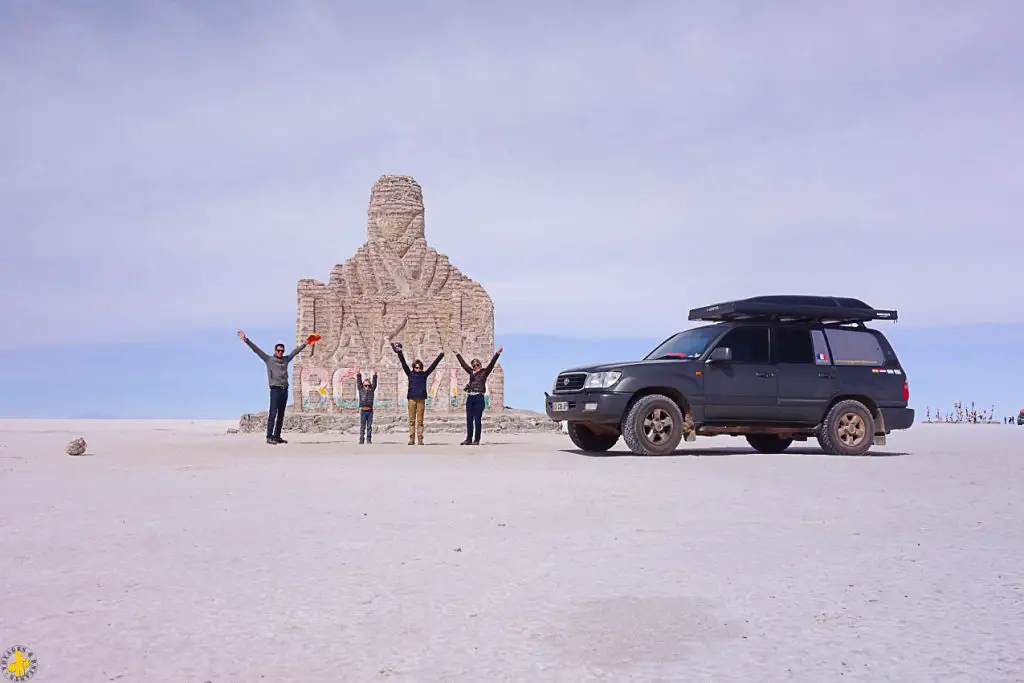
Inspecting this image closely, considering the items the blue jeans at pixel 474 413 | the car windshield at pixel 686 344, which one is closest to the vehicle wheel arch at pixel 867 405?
the car windshield at pixel 686 344

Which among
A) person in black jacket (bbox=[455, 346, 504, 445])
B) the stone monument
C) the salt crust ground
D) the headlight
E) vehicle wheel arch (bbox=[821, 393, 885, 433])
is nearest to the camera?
the salt crust ground

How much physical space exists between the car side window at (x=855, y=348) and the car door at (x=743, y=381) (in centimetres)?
123

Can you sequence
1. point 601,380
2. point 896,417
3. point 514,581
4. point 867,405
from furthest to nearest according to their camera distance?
point 867,405 < point 896,417 < point 601,380 < point 514,581

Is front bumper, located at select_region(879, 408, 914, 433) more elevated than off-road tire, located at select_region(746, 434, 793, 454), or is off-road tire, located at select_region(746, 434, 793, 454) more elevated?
front bumper, located at select_region(879, 408, 914, 433)

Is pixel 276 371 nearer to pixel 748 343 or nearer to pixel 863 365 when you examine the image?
pixel 748 343

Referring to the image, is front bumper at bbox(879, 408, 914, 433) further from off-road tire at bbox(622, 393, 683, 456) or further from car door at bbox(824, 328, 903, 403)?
off-road tire at bbox(622, 393, 683, 456)

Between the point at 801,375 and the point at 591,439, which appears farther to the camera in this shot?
the point at 591,439

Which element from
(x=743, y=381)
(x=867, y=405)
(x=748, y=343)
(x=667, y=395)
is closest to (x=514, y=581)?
(x=667, y=395)

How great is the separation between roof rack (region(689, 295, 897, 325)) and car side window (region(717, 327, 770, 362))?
282 millimetres

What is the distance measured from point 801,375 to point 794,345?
21.0 inches

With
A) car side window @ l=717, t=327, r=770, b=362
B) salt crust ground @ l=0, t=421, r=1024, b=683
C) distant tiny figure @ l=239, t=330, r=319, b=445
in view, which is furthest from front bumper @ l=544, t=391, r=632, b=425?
distant tiny figure @ l=239, t=330, r=319, b=445

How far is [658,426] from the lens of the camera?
12969mm

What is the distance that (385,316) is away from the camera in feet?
110

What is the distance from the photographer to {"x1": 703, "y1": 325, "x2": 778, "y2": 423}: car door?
13.1 m
